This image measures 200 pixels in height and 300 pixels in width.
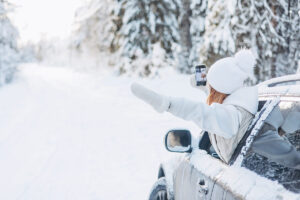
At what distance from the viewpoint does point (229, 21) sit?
13797 mm

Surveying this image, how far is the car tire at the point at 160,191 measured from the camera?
3.59 m

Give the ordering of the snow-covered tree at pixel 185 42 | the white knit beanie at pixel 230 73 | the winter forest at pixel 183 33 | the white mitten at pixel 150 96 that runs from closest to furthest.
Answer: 1. the white mitten at pixel 150 96
2. the white knit beanie at pixel 230 73
3. the winter forest at pixel 183 33
4. the snow-covered tree at pixel 185 42

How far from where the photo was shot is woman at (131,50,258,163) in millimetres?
2209

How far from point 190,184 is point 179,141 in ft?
1.52

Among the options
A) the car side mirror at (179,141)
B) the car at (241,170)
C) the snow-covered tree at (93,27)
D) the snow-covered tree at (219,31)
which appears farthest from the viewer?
the snow-covered tree at (93,27)

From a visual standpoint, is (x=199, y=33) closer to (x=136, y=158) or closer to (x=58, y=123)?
(x=58, y=123)

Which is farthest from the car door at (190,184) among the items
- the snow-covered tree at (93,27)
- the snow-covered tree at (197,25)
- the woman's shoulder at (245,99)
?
the snow-covered tree at (93,27)

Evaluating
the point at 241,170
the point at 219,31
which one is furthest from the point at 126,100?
the point at 241,170

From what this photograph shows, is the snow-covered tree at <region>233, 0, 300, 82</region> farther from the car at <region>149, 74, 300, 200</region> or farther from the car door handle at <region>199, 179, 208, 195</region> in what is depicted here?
the car door handle at <region>199, 179, 208, 195</region>

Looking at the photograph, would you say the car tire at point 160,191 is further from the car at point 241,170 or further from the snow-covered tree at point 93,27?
the snow-covered tree at point 93,27

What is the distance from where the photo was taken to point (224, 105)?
7.80 feet

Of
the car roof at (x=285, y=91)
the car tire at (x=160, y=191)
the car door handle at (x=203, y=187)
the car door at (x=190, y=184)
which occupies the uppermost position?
the car roof at (x=285, y=91)

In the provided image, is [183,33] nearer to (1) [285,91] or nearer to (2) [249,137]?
(1) [285,91]

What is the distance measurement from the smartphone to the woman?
0.73m
